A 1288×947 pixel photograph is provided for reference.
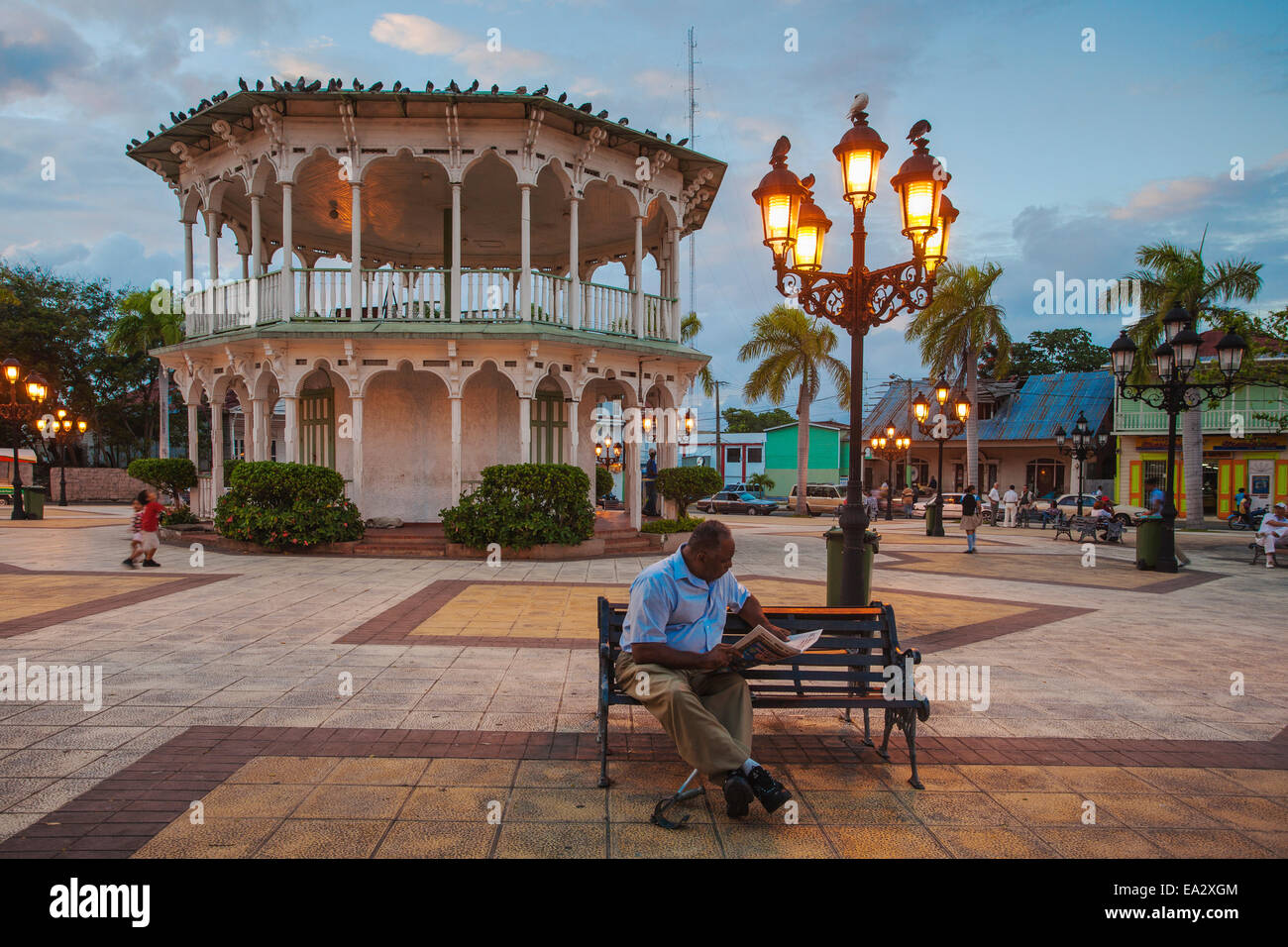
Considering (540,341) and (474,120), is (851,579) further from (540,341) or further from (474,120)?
(474,120)

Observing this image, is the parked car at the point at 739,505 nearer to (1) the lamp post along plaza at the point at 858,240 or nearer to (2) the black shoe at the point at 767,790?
(1) the lamp post along plaza at the point at 858,240

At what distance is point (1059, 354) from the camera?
65.7 meters

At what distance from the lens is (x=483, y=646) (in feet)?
25.5

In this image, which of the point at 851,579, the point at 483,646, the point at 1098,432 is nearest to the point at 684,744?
the point at 851,579

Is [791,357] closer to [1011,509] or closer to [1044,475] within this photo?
[1011,509]

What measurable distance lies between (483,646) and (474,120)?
12024mm

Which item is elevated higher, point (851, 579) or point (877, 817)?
point (851, 579)

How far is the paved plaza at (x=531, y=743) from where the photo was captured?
12.4 feet

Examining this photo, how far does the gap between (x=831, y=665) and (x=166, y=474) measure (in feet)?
61.7

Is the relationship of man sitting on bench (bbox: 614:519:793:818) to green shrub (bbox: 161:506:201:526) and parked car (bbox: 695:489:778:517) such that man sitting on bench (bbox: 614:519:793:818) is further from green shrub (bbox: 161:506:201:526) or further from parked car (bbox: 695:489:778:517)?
parked car (bbox: 695:489:778:517)

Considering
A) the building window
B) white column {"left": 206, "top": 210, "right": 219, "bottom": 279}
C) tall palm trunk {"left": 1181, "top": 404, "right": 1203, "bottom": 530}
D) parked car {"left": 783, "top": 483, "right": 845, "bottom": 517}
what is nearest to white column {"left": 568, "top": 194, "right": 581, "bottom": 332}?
white column {"left": 206, "top": 210, "right": 219, "bottom": 279}

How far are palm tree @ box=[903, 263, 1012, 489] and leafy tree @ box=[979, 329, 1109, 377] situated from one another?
31322mm

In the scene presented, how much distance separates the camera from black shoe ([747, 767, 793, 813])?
3.89 m
